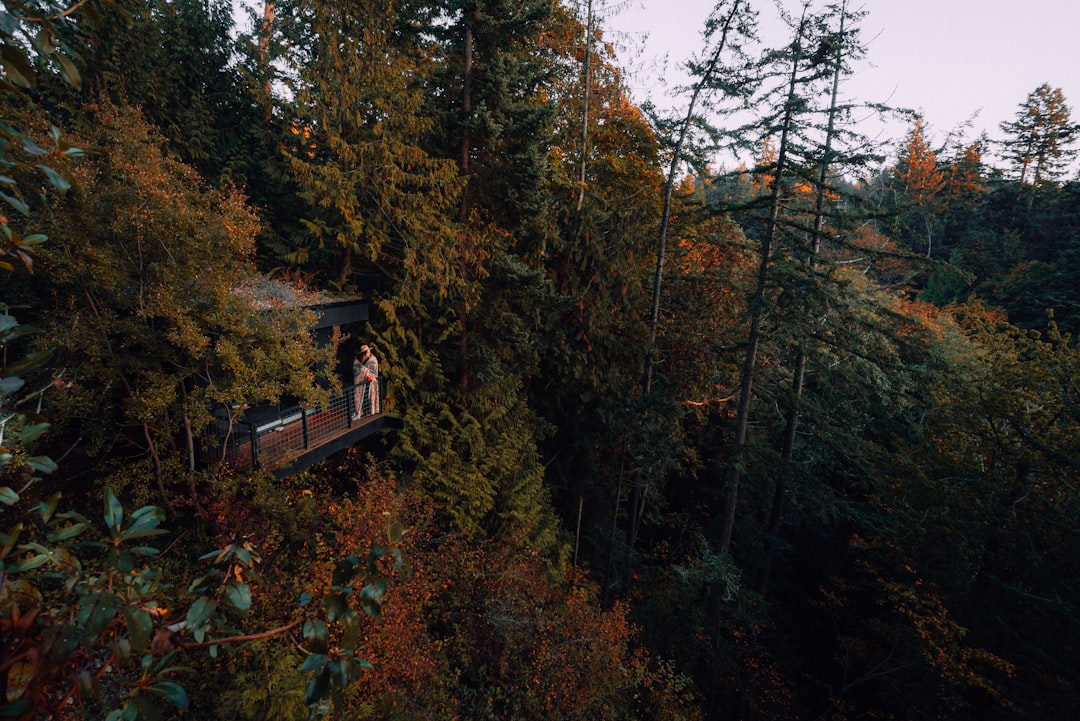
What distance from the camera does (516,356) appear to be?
1442 cm

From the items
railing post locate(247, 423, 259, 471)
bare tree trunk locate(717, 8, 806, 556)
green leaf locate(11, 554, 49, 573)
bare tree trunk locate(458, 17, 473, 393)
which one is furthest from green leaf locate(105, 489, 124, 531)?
bare tree trunk locate(717, 8, 806, 556)

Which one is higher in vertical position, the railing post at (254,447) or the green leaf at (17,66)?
the green leaf at (17,66)

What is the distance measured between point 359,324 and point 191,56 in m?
9.66

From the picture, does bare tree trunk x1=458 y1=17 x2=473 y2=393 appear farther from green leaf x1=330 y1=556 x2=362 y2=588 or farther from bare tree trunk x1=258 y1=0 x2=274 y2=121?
green leaf x1=330 y1=556 x2=362 y2=588

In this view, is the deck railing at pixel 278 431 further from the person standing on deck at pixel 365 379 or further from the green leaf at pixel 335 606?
the green leaf at pixel 335 606

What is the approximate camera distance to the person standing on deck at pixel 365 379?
1121 cm

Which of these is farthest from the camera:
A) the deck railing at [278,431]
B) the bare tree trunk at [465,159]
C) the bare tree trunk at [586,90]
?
the bare tree trunk at [586,90]

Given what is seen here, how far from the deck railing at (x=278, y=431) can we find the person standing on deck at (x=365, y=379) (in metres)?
0.10

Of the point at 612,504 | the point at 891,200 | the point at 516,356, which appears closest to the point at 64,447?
the point at 516,356

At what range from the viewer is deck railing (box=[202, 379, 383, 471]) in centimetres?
874

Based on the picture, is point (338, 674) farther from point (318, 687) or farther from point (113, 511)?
point (113, 511)

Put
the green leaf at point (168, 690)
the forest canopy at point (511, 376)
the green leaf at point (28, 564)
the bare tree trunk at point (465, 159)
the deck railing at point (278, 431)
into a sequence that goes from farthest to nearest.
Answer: the bare tree trunk at point (465, 159) < the deck railing at point (278, 431) < the forest canopy at point (511, 376) < the green leaf at point (28, 564) < the green leaf at point (168, 690)

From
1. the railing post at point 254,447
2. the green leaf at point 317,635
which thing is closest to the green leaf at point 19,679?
the green leaf at point 317,635

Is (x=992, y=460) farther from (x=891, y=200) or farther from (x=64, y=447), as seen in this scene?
(x=891, y=200)
